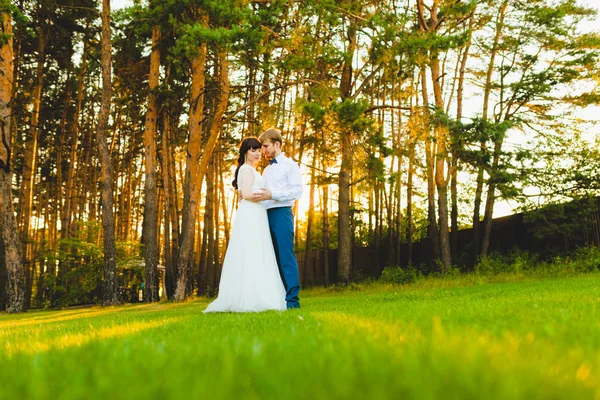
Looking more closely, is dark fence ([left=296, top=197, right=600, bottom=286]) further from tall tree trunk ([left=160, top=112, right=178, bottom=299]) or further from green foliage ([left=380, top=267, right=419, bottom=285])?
tall tree trunk ([left=160, top=112, right=178, bottom=299])

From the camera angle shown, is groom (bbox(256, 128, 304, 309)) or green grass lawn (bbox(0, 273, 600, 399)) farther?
groom (bbox(256, 128, 304, 309))

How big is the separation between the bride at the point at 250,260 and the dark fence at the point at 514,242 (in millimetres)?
14921

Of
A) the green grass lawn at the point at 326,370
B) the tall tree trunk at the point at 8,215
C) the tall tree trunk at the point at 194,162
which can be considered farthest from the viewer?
the tall tree trunk at the point at 194,162

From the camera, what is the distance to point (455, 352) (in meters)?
1.60

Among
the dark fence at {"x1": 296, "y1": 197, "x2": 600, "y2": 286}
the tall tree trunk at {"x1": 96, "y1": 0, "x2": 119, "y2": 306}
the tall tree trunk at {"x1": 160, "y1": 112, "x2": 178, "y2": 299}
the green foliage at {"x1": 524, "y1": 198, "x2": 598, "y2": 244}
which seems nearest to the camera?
the tall tree trunk at {"x1": 96, "y1": 0, "x2": 119, "y2": 306}

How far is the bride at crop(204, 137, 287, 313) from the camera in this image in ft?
23.0

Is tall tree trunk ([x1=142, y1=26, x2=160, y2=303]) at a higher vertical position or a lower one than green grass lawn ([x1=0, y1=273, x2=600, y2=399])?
higher

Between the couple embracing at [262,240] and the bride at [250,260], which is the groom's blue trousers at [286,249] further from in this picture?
the bride at [250,260]

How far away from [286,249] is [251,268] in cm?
56

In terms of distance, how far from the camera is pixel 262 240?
722cm

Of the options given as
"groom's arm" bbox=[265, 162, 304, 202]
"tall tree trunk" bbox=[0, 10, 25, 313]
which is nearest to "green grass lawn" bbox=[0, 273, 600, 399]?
"groom's arm" bbox=[265, 162, 304, 202]

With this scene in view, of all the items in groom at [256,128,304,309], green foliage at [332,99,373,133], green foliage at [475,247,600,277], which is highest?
green foliage at [332,99,373,133]

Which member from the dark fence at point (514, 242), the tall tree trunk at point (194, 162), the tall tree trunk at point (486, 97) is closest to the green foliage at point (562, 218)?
the dark fence at point (514, 242)

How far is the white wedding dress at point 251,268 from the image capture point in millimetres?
7004
